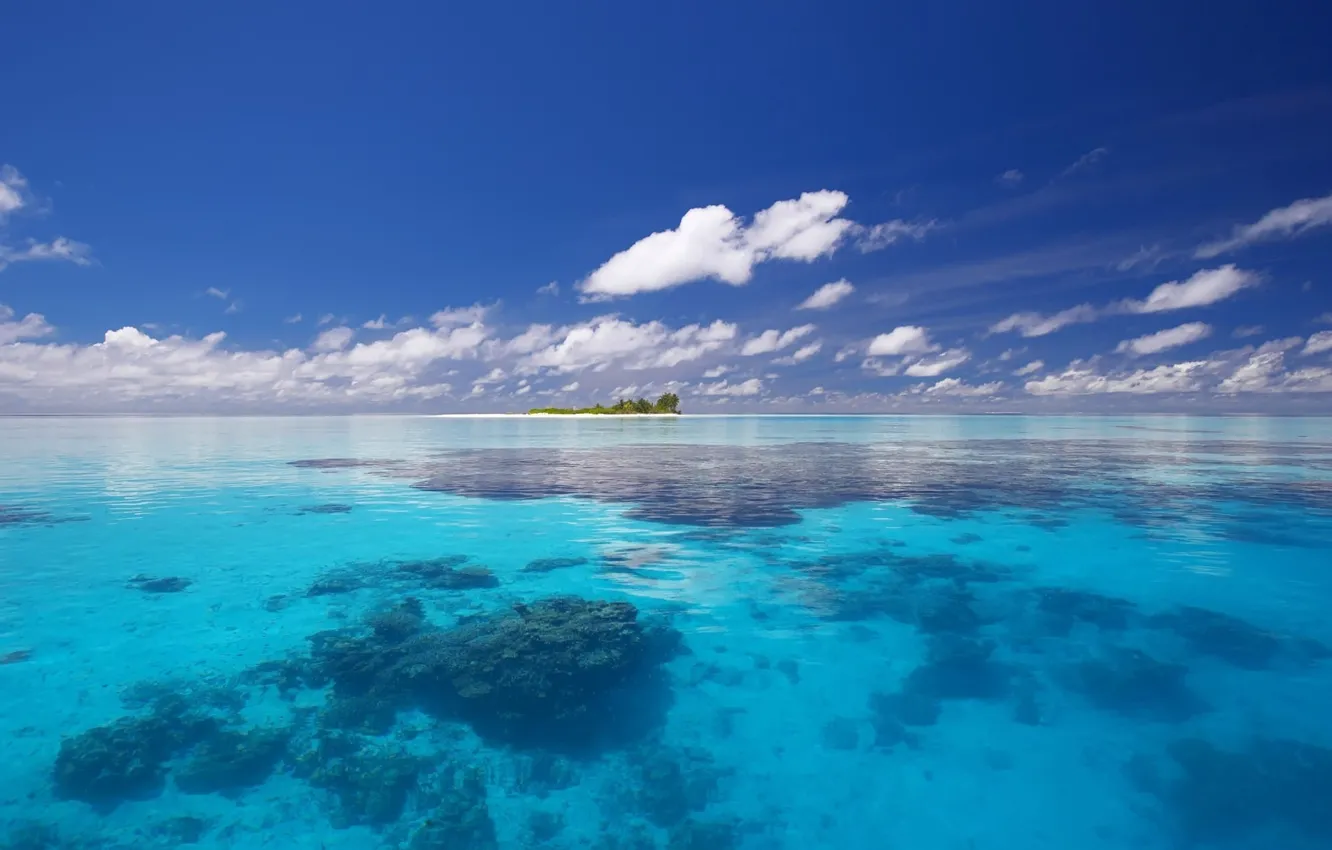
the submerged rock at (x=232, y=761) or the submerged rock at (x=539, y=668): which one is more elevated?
the submerged rock at (x=539, y=668)

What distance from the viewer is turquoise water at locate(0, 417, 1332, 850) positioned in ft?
23.8

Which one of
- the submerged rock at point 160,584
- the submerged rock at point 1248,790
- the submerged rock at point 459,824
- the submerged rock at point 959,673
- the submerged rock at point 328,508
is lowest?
the submerged rock at point 1248,790

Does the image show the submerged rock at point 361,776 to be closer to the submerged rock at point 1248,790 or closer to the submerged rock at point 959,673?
the submerged rock at point 959,673

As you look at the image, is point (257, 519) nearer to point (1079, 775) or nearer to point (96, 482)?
point (96, 482)

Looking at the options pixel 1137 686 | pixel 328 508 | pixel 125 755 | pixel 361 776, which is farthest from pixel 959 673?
pixel 328 508

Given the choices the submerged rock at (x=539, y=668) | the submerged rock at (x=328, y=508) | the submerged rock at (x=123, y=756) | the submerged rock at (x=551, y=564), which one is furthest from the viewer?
the submerged rock at (x=328, y=508)

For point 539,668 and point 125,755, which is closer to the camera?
point 125,755

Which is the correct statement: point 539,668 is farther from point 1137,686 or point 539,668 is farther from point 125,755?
point 1137,686

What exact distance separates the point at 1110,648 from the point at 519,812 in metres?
10.5

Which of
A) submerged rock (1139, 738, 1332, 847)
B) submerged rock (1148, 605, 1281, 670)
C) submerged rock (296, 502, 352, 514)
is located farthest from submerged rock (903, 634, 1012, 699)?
submerged rock (296, 502, 352, 514)

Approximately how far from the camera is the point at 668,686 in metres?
10.1

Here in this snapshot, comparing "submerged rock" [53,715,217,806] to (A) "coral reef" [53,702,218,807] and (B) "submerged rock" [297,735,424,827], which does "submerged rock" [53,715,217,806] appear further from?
(B) "submerged rock" [297,735,424,827]

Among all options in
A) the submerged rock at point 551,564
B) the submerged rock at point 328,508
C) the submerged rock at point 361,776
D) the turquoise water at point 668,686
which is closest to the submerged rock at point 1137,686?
the turquoise water at point 668,686

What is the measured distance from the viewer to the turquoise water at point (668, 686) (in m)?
7.26
